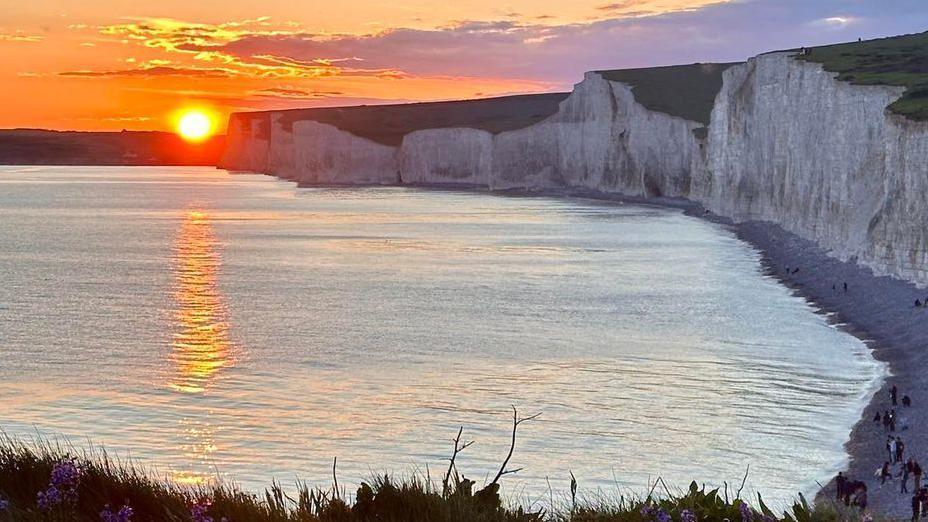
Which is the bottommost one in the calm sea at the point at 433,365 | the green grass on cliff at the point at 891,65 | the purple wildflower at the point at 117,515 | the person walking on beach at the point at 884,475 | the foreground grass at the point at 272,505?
the calm sea at the point at 433,365

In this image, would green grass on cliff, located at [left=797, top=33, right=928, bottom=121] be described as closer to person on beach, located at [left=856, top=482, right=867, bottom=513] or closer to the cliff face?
the cliff face

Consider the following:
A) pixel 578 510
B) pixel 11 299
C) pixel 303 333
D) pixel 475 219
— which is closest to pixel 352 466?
pixel 578 510

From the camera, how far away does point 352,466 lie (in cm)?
1861

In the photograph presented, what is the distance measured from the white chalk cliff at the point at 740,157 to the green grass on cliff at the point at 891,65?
0.70 m

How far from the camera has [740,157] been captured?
7469cm

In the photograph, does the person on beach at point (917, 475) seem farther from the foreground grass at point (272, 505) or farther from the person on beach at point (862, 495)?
the foreground grass at point (272, 505)

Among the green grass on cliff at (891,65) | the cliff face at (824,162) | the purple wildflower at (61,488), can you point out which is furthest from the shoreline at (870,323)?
the purple wildflower at (61,488)

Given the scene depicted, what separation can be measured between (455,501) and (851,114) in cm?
4444

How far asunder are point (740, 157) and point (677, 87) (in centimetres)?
5597

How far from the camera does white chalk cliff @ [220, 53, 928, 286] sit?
128ft

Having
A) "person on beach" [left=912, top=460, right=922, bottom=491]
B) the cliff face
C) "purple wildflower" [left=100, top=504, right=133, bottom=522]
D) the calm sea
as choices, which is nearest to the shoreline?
"person on beach" [left=912, top=460, right=922, bottom=491]

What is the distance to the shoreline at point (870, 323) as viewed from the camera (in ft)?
58.7

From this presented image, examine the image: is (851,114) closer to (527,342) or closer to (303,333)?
(527,342)

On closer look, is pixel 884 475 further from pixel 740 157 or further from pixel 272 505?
pixel 740 157
